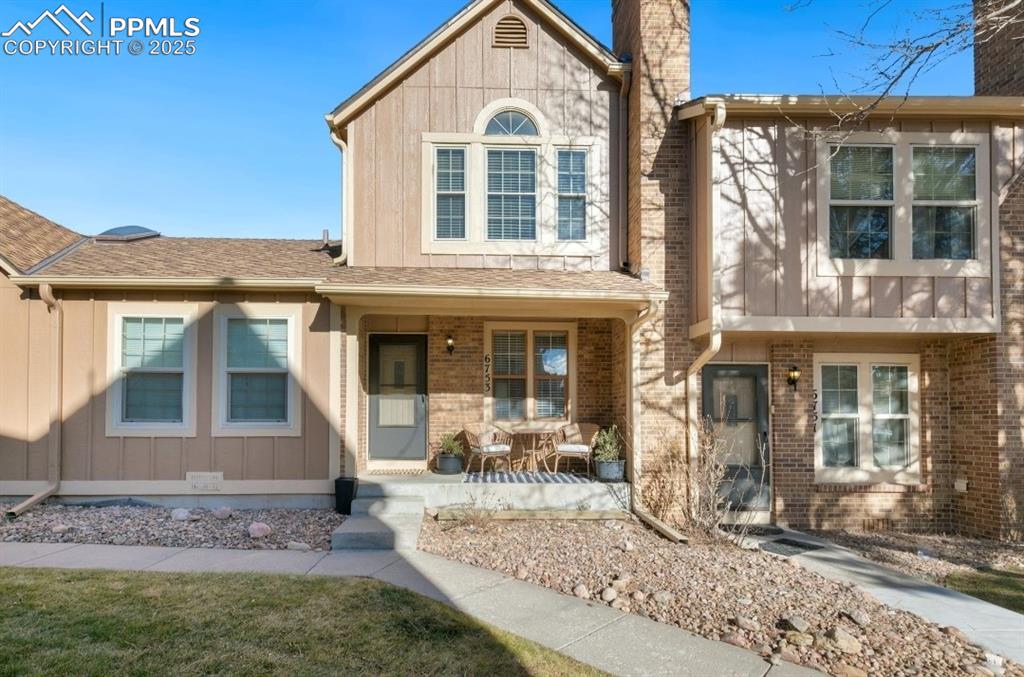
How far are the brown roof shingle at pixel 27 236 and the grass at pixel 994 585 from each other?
11.4 meters

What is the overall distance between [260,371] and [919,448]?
30.0ft

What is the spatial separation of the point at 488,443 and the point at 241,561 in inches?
156

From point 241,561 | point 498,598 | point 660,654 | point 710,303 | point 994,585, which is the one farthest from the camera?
point 710,303

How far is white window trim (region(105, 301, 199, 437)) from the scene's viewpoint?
8172mm

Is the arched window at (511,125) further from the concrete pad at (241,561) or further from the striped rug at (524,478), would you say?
→ the concrete pad at (241,561)

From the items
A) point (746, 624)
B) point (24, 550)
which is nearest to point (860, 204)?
point (746, 624)

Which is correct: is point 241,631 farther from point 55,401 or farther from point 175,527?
point 55,401

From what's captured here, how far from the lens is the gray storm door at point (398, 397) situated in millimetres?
9453

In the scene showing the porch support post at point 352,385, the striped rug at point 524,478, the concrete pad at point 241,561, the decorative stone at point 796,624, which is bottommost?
the decorative stone at point 796,624

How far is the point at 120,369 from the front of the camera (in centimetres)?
823

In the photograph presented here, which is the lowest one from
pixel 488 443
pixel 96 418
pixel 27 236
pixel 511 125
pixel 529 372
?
pixel 488 443

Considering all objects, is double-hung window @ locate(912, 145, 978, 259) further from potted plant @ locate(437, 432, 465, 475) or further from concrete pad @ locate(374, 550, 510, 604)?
concrete pad @ locate(374, 550, 510, 604)

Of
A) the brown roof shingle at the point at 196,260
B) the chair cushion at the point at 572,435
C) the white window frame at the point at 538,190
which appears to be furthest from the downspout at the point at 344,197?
the chair cushion at the point at 572,435

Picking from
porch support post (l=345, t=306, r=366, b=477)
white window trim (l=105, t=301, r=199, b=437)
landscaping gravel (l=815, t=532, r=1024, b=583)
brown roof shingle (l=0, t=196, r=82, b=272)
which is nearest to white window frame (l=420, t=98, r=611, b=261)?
porch support post (l=345, t=306, r=366, b=477)
